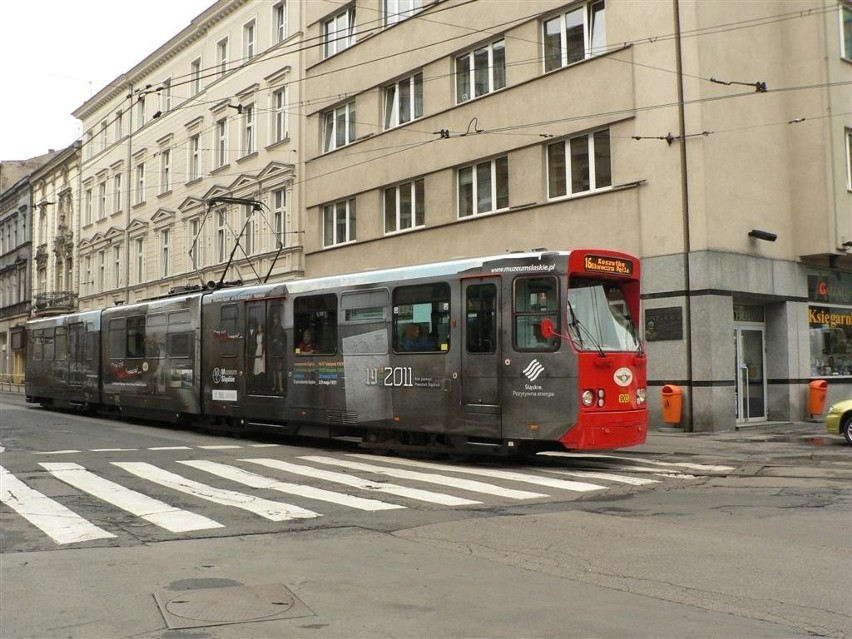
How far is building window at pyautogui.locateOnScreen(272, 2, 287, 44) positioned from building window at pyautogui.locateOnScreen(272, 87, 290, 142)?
6.97 ft

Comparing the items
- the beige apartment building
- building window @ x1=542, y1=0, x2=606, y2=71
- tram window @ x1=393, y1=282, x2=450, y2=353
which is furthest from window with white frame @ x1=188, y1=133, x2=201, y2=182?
tram window @ x1=393, y1=282, x2=450, y2=353

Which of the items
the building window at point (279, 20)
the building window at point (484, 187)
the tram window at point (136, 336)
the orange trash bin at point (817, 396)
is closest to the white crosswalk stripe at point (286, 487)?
the tram window at point (136, 336)

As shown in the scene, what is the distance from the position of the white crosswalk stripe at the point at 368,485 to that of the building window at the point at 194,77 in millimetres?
28914

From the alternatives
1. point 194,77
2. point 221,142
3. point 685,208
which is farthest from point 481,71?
point 194,77

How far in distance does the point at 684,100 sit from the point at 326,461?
11426 mm

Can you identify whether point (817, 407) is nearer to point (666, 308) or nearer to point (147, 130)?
point (666, 308)

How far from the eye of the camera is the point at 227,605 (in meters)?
5.54

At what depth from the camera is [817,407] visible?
21.1 m

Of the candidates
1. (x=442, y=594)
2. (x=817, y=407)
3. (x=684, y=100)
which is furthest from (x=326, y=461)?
(x=817, y=407)

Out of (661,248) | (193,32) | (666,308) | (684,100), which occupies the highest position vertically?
(193,32)

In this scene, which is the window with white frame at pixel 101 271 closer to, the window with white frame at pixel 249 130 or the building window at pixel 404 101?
the window with white frame at pixel 249 130

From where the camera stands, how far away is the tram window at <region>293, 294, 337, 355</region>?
15695 millimetres

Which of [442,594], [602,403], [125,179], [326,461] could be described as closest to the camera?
[442,594]

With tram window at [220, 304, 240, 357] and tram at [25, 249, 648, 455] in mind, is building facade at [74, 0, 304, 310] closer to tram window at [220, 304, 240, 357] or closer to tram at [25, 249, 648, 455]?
tram window at [220, 304, 240, 357]
